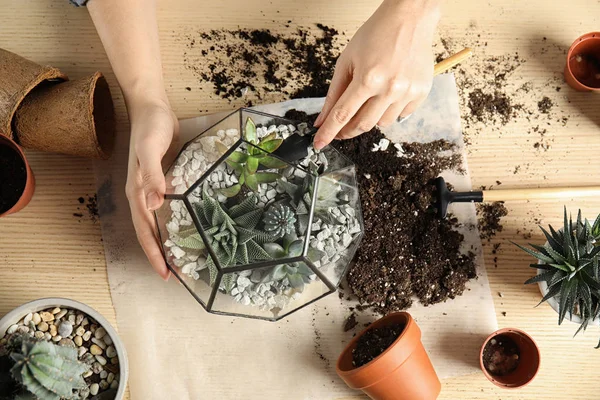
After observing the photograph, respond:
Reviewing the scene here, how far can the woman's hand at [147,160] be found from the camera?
101 centimetres

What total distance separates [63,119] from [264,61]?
1.54 ft

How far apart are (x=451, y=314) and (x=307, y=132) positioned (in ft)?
1.72

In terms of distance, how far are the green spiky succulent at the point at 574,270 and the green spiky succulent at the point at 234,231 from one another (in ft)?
1.87

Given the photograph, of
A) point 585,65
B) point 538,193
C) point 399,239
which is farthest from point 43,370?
point 585,65

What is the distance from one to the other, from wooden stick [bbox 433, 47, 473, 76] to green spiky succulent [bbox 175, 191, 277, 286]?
535mm

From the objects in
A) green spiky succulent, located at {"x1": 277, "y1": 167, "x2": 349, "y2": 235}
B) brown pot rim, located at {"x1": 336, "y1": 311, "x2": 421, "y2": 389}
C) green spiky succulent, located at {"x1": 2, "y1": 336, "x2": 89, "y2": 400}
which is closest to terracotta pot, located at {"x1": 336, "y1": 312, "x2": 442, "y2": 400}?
brown pot rim, located at {"x1": 336, "y1": 311, "x2": 421, "y2": 389}

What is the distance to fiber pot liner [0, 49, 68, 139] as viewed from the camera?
1.06 meters

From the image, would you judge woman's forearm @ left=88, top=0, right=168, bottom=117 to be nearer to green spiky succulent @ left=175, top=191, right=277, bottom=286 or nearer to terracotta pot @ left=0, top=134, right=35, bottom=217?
terracotta pot @ left=0, top=134, right=35, bottom=217

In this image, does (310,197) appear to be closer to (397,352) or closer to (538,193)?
(397,352)

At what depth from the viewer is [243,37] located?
1.26 metres

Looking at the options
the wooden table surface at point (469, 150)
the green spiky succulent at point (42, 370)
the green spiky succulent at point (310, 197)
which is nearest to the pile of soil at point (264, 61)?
the wooden table surface at point (469, 150)

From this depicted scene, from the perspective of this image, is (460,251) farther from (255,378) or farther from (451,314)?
(255,378)

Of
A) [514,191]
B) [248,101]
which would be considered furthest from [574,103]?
[248,101]

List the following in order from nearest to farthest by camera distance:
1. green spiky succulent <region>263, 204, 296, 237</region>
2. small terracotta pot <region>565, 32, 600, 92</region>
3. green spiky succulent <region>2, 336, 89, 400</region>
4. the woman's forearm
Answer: green spiky succulent <region>2, 336, 89, 400</region> → green spiky succulent <region>263, 204, 296, 237</region> → the woman's forearm → small terracotta pot <region>565, 32, 600, 92</region>
